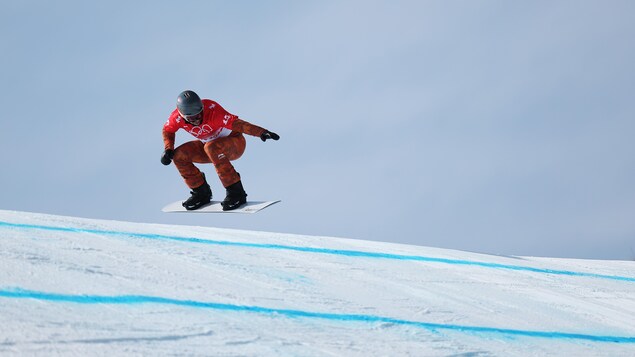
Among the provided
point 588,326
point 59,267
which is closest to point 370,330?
point 59,267

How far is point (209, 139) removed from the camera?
8547mm

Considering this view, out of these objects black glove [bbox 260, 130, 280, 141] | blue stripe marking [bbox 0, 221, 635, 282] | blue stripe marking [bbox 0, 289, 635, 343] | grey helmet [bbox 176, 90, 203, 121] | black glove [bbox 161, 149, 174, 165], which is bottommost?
blue stripe marking [bbox 0, 289, 635, 343]

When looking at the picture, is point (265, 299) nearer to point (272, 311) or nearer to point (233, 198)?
point (272, 311)

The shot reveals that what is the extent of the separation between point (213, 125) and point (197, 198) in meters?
1.02

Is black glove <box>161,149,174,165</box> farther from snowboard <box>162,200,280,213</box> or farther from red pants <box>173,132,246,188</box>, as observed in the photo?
snowboard <box>162,200,280,213</box>

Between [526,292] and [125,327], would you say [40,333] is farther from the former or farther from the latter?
[526,292]

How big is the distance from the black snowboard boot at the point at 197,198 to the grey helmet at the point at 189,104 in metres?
1.07

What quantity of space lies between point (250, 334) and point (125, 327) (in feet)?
1.64

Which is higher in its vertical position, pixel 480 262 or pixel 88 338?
pixel 480 262

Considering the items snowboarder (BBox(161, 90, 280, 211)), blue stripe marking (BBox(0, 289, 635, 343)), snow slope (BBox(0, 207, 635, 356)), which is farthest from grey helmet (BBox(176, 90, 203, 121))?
blue stripe marking (BBox(0, 289, 635, 343))

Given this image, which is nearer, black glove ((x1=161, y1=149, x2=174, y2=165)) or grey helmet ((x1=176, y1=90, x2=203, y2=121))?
grey helmet ((x1=176, y1=90, x2=203, y2=121))

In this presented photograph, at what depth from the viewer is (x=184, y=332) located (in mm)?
3125

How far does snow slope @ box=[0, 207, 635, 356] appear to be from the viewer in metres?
3.08

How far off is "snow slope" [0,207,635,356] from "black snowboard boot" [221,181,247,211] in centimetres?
221
